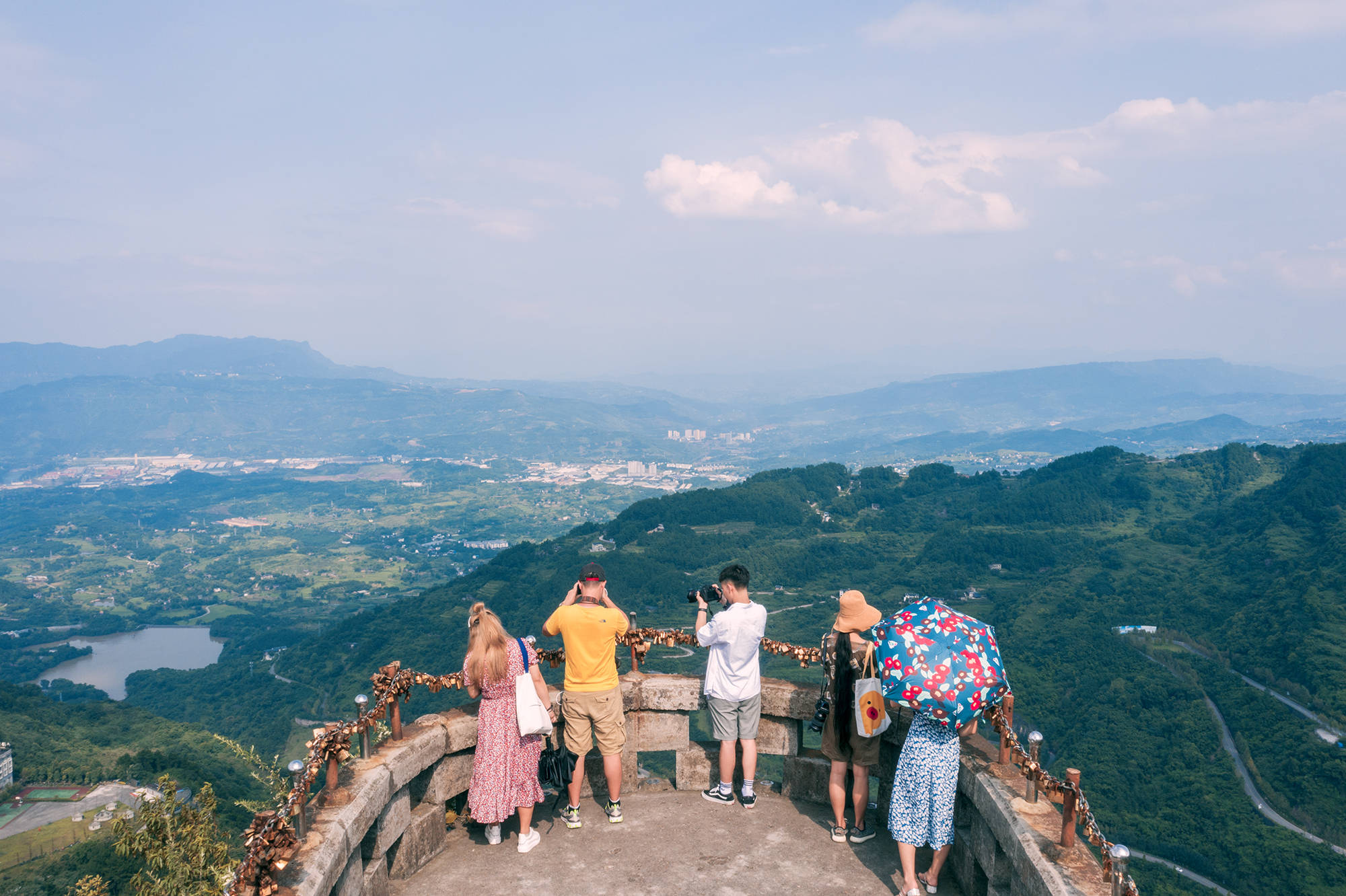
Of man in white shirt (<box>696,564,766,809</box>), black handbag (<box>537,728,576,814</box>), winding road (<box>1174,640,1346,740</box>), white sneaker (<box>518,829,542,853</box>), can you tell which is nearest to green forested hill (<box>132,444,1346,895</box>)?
winding road (<box>1174,640,1346,740</box>)

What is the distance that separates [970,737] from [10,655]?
159209 millimetres

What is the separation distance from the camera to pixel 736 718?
7070 millimetres

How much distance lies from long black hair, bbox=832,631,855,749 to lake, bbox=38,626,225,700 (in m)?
125

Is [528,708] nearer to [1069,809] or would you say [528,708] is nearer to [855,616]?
[855,616]

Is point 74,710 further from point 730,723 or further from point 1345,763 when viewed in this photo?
point 1345,763

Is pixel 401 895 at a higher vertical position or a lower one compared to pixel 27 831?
A: higher

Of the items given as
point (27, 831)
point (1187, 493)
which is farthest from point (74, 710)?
point (1187, 493)

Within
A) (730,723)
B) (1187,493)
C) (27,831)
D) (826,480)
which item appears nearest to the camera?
(730,723)

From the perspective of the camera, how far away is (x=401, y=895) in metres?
5.93

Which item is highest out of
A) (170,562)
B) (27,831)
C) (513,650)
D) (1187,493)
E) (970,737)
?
(513,650)

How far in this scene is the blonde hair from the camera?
244 inches

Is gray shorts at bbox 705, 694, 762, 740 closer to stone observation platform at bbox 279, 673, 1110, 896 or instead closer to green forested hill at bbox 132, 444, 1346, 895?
stone observation platform at bbox 279, 673, 1110, 896

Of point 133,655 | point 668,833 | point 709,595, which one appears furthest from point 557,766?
point 133,655

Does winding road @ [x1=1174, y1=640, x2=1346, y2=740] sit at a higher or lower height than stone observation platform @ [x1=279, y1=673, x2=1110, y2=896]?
lower
